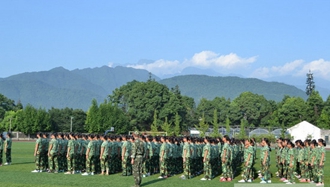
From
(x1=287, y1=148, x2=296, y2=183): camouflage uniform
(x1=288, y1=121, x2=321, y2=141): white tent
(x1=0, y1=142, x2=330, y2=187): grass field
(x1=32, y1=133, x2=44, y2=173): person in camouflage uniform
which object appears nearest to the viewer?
(x1=0, y1=142, x2=330, y2=187): grass field

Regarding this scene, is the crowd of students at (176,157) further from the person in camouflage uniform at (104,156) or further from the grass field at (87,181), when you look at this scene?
the grass field at (87,181)

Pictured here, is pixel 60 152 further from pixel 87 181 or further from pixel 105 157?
pixel 87 181

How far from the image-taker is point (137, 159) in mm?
18000

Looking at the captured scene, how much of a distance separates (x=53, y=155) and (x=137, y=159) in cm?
669

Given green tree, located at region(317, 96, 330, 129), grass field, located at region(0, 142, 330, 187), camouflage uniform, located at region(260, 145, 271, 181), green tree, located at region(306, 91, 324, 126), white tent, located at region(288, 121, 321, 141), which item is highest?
green tree, located at region(306, 91, 324, 126)

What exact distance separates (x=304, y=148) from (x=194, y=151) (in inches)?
189

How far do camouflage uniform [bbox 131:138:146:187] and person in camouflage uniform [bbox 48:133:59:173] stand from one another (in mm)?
6418

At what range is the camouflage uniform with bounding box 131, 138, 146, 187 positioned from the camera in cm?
1777

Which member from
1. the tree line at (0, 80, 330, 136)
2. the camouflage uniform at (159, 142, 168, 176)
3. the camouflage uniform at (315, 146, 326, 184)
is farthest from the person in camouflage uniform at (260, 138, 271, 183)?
the tree line at (0, 80, 330, 136)

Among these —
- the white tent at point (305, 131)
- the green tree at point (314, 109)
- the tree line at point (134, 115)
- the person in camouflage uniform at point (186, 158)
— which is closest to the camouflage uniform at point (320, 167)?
the person in camouflage uniform at point (186, 158)

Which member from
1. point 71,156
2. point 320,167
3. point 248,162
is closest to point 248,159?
point 248,162

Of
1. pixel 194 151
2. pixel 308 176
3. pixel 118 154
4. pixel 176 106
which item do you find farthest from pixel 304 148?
pixel 176 106

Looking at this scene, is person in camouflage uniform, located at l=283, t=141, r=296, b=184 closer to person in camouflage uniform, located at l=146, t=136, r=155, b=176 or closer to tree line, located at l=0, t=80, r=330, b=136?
person in camouflage uniform, located at l=146, t=136, r=155, b=176

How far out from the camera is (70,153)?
74.8 ft
